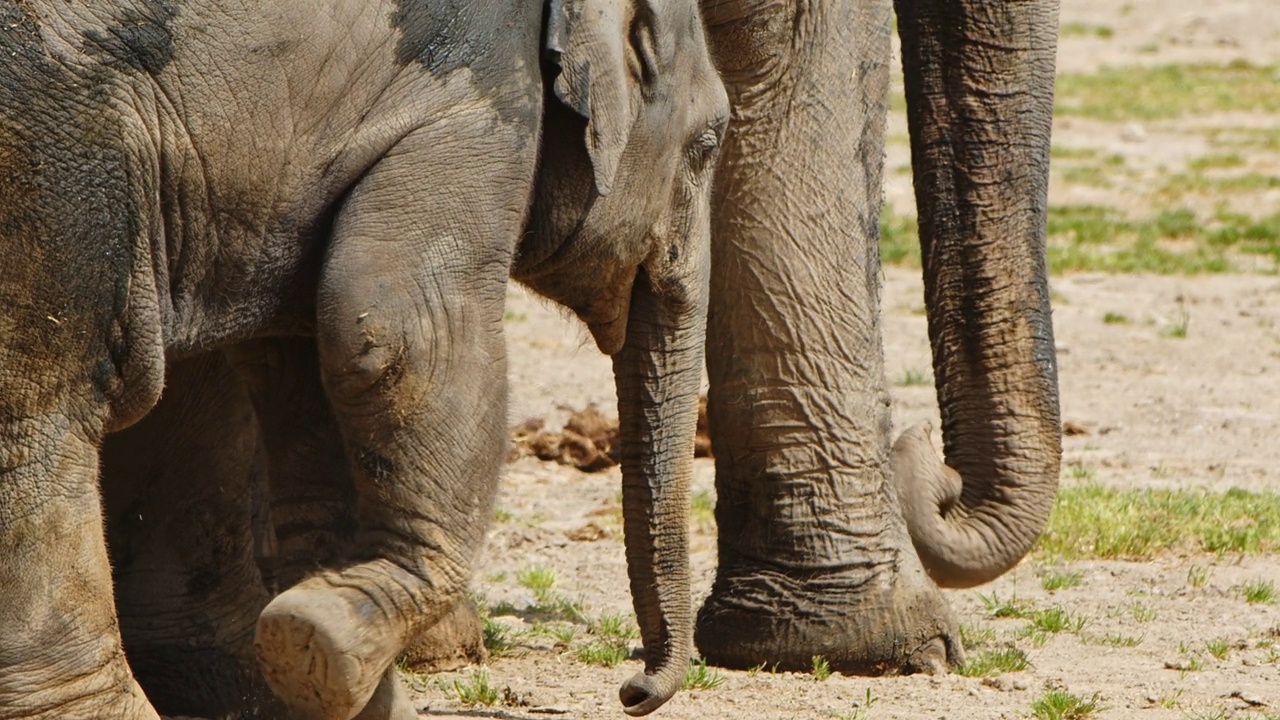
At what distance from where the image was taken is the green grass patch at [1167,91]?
61.5 ft

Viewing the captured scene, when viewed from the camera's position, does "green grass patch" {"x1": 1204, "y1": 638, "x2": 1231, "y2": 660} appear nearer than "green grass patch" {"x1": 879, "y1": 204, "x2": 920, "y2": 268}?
Yes

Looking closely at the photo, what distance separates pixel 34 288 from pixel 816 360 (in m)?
2.31

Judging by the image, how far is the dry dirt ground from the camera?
16.4 feet

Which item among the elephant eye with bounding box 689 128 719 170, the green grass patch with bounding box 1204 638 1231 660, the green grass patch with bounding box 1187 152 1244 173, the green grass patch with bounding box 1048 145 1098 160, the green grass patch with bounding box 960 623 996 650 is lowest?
the green grass patch with bounding box 1204 638 1231 660

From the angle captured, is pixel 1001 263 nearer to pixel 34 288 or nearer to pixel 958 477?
pixel 958 477

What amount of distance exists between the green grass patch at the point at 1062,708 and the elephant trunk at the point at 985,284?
602 mm

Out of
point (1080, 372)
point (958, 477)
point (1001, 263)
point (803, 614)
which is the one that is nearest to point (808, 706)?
point (803, 614)

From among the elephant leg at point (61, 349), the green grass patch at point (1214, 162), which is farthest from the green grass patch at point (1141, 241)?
the elephant leg at point (61, 349)

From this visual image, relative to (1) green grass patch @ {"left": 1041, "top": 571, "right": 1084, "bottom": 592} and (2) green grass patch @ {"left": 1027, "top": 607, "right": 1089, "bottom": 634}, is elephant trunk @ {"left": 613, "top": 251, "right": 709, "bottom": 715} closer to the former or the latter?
(2) green grass patch @ {"left": 1027, "top": 607, "right": 1089, "bottom": 634}

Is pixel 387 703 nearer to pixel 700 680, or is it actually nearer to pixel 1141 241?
pixel 700 680

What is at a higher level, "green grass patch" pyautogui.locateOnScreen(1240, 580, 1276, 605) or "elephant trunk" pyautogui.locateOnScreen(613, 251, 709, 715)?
"elephant trunk" pyautogui.locateOnScreen(613, 251, 709, 715)

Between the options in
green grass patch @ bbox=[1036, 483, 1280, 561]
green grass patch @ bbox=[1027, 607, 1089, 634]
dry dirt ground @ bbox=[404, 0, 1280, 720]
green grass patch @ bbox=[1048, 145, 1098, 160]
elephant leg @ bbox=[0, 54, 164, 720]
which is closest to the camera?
elephant leg @ bbox=[0, 54, 164, 720]

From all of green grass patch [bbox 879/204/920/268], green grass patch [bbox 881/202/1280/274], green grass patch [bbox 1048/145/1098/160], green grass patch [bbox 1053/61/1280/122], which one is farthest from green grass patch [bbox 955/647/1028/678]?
green grass patch [bbox 1053/61/1280/122]

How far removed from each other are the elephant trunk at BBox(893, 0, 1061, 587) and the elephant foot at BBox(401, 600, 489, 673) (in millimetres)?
1070
